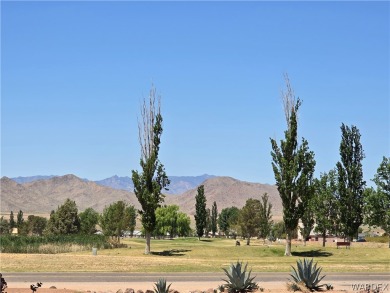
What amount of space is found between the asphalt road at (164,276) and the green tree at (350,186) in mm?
34702

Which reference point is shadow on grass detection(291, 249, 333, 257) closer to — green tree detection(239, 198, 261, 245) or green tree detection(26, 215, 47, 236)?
green tree detection(239, 198, 261, 245)

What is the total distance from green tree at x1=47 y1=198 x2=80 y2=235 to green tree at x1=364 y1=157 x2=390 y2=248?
51.9 m

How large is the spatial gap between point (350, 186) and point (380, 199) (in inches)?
137

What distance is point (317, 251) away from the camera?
2248 inches

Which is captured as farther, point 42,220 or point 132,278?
point 42,220

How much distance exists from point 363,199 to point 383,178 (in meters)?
3.25

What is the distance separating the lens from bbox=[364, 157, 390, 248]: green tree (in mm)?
67688

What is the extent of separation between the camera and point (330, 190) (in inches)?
2963

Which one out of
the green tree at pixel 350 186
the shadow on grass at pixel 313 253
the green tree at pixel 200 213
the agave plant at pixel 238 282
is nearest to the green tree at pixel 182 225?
the green tree at pixel 200 213

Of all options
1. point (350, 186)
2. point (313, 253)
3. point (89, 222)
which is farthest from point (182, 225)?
point (313, 253)

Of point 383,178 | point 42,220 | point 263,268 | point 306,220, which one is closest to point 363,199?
point 383,178

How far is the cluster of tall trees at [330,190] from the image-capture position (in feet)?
181

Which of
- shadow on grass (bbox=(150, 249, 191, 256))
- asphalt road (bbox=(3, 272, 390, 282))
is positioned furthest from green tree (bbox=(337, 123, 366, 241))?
asphalt road (bbox=(3, 272, 390, 282))

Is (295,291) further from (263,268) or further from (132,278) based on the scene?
(263,268)
